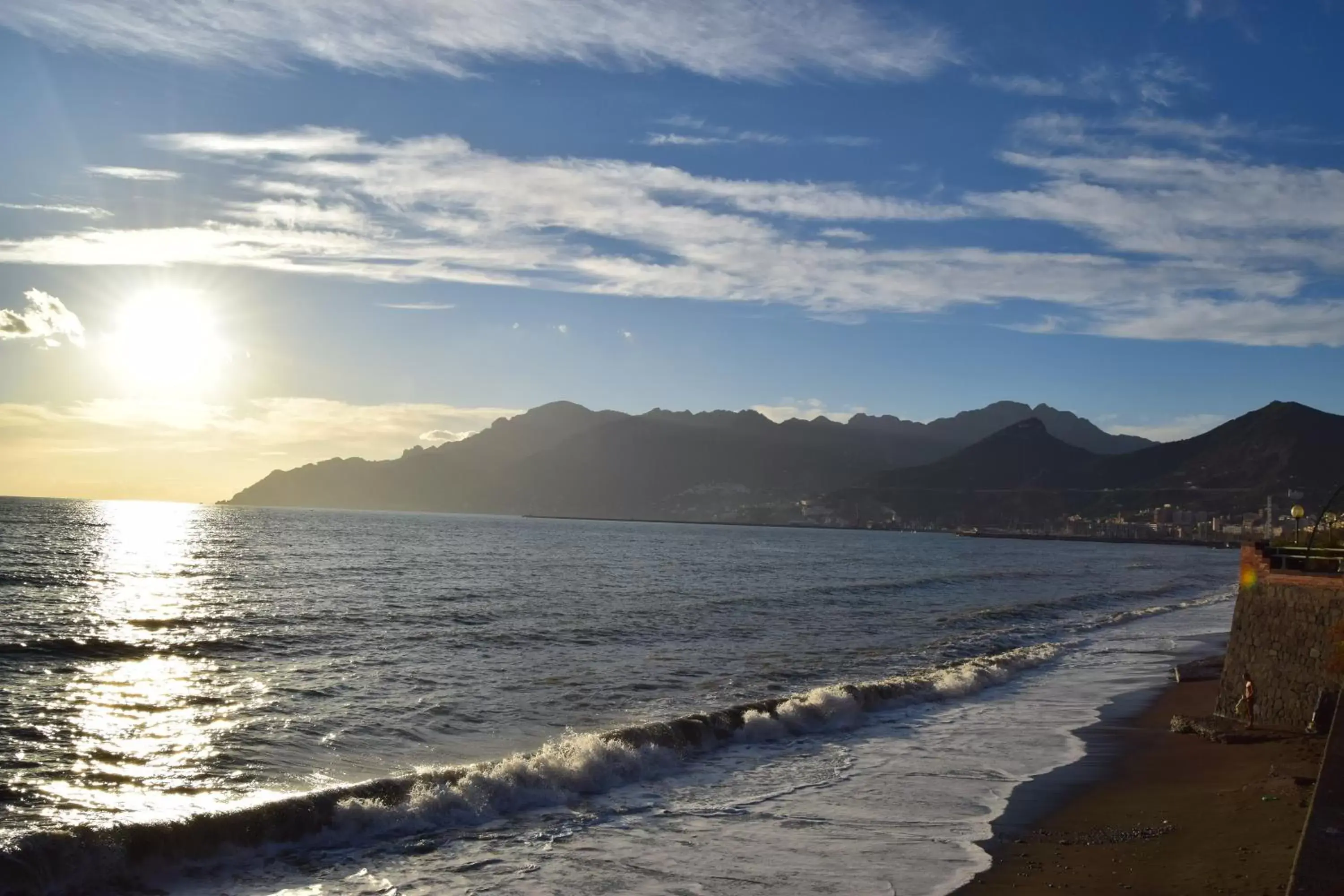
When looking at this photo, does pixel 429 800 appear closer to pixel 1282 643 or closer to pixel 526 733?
pixel 526 733

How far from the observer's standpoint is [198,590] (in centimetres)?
5066

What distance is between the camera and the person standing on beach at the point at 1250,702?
63.4 ft

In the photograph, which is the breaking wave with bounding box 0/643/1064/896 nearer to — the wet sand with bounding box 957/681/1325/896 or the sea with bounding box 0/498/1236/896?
the sea with bounding box 0/498/1236/896

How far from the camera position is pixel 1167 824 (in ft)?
44.0

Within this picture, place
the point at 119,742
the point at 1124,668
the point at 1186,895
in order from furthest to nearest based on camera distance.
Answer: the point at 1124,668
the point at 119,742
the point at 1186,895

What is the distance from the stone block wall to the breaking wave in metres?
7.74

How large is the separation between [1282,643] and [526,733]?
47.4 feet

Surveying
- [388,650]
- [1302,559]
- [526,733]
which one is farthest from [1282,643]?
[388,650]

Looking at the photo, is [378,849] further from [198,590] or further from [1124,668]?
[198,590]

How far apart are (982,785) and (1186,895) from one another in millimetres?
6131

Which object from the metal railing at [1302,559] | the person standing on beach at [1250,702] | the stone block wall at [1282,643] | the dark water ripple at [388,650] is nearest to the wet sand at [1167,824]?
the person standing on beach at [1250,702]

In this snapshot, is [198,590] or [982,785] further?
[198,590]

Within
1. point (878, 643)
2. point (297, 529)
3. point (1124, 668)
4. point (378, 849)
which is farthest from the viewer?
point (297, 529)

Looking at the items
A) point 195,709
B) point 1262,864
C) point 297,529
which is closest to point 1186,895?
point 1262,864
